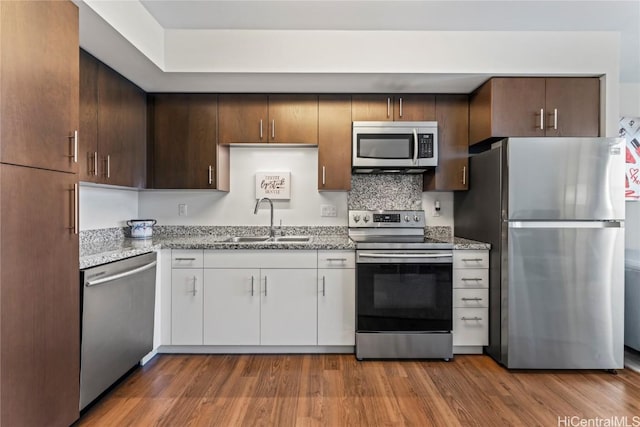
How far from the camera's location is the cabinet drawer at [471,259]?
270 cm

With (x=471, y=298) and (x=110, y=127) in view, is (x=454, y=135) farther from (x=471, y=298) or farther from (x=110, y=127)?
(x=110, y=127)

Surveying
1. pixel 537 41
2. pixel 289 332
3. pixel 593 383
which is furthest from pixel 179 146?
pixel 593 383

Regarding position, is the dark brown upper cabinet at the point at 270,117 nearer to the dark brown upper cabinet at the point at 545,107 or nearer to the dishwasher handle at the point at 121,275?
the dishwasher handle at the point at 121,275

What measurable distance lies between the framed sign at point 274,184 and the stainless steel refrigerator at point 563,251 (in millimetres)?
1748

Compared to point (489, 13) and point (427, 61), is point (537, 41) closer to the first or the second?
point (489, 13)

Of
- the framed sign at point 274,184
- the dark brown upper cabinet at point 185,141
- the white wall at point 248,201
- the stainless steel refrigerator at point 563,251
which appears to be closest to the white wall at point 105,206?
the white wall at point 248,201

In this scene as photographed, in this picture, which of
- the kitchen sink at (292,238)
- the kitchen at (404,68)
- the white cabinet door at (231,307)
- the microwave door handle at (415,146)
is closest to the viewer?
the kitchen at (404,68)

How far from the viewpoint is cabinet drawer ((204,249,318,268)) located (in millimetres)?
2697

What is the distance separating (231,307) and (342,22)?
2.18 meters

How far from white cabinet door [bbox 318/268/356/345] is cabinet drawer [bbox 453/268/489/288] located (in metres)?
0.77

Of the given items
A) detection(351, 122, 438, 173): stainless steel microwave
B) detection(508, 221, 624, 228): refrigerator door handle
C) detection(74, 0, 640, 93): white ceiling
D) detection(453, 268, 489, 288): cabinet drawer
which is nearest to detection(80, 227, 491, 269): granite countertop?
detection(453, 268, 489, 288): cabinet drawer

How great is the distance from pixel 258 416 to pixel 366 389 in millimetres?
685

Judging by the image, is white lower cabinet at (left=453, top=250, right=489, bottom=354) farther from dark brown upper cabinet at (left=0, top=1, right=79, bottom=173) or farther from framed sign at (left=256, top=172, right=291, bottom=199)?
dark brown upper cabinet at (left=0, top=1, right=79, bottom=173)

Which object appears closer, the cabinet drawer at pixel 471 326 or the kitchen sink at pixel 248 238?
the cabinet drawer at pixel 471 326
